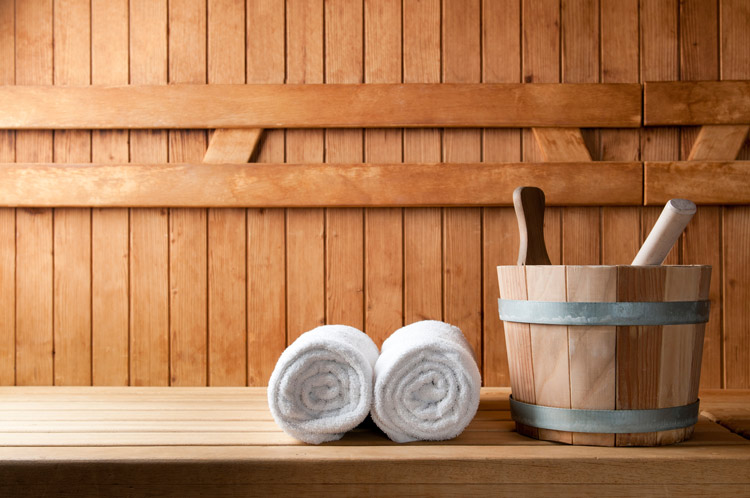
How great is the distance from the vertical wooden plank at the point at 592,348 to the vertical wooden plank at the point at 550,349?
14mm

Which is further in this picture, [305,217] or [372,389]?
[305,217]

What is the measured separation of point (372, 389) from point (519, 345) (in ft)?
1.07

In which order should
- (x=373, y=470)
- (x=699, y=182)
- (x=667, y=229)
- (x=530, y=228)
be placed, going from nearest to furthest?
(x=373, y=470) < (x=667, y=229) < (x=530, y=228) < (x=699, y=182)

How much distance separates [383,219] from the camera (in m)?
1.98

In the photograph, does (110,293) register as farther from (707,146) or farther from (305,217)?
(707,146)

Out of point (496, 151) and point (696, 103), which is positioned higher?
point (696, 103)

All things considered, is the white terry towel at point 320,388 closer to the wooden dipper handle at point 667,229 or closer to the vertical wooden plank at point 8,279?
the wooden dipper handle at point 667,229

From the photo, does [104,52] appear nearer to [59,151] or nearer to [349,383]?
[59,151]

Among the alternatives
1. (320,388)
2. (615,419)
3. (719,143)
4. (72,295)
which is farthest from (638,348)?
(72,295)

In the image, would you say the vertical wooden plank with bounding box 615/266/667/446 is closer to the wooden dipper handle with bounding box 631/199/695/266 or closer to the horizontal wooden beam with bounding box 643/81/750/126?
the wooden dipper handle with bounding box 631/199/695/266

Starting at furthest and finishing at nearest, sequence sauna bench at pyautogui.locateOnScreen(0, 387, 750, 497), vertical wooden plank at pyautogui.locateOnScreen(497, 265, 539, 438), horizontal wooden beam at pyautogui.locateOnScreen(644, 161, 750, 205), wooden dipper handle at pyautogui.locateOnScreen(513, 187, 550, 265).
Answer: horizontal wooden beam at pyautogui.locateOnScreen(644, 161, 750, 205)
wooden dipper handle at pyautogui.locateOnScreen(513, 187, 550, 265)
vertical wooden plank at pyautogui.locateOnScreen(497, 265, 539, 438)
sauna bench at pyautogui.locateOnScreen(0, 387, 750, 497)

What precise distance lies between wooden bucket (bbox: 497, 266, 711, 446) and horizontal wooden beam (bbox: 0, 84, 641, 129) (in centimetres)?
83

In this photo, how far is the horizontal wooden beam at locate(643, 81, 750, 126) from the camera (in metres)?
1.94

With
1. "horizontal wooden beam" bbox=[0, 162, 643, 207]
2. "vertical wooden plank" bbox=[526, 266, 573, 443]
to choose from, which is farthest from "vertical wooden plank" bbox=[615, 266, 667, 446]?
"horizontal wooden beam" bbox=[0, 162, 643, 207]
